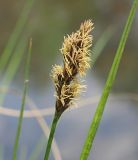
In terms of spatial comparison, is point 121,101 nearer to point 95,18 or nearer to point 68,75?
point 95,18

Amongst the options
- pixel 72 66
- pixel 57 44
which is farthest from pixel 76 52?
pixel 57 44

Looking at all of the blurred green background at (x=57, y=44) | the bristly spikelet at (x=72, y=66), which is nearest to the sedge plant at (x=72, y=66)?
the bristly spikelet at (x=72, y=66)

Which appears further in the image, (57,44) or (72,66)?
(57,44)

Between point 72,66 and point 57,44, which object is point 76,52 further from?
point 57,44

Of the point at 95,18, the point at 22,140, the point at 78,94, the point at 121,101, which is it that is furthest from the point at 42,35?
the point at 78,94

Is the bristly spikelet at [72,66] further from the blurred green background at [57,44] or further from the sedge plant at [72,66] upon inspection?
the blurred green background at [57,44]
